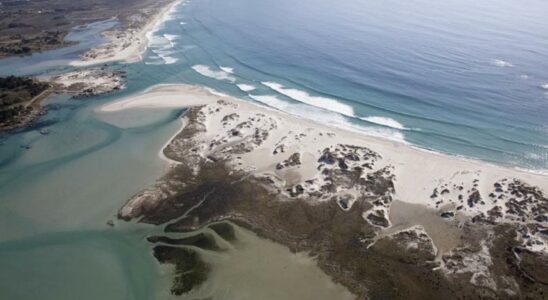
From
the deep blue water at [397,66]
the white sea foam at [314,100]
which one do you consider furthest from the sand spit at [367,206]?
the white sea foam at [314,100]

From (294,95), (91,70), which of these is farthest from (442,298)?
(91,70)

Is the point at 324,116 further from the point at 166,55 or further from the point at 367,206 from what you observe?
the point at 166,55

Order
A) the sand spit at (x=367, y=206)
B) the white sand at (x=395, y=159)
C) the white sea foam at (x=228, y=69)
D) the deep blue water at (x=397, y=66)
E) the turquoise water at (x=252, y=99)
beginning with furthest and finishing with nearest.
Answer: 1. the white sea foam at (x=228, y=69)
2. the deep blue water at (x=397, y=66)
3. the white sand at (x=395, y=159)
4. the turquoise water at (x=252, y=99)
5. the sand spit at (x=367, y=206)

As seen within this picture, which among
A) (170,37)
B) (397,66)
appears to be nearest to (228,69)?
(170,37)

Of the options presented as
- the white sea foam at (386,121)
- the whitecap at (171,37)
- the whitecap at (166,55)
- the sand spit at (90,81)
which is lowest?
the sand spit at (90,81)

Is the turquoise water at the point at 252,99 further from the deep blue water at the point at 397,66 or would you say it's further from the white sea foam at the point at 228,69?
the white sea foam at the point at 228,69

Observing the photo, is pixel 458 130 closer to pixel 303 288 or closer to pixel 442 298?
pixel 442 298

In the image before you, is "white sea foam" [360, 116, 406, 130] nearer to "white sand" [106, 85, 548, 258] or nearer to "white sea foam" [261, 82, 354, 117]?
"white sea foam" [261, 82, 354, 117]
